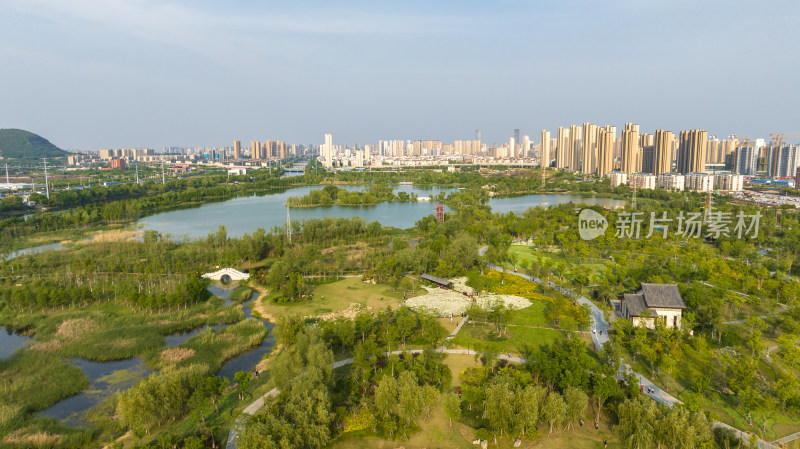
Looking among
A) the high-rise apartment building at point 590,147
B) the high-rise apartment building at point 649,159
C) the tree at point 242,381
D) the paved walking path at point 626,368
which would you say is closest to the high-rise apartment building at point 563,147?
the high-rise apartment building at point 590,147

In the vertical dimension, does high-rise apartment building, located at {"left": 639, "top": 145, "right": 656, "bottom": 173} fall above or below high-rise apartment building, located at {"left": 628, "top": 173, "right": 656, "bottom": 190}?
above

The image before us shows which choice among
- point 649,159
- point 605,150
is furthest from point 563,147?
point 649,159

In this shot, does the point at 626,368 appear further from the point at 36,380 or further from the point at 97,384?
the point at 36,380

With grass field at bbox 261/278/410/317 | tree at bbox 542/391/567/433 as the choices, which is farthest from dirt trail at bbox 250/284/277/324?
tree at bbox 542/391/567/433

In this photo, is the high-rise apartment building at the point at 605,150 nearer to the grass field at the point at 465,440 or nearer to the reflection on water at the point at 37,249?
the grass field at the point at 465,440

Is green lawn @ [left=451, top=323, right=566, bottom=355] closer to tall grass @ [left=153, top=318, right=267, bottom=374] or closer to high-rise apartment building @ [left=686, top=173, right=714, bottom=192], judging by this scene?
tall grass @ [left=153, top=318, right=267, bottom=374]

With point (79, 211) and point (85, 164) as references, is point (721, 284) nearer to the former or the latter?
point (79, 211)
